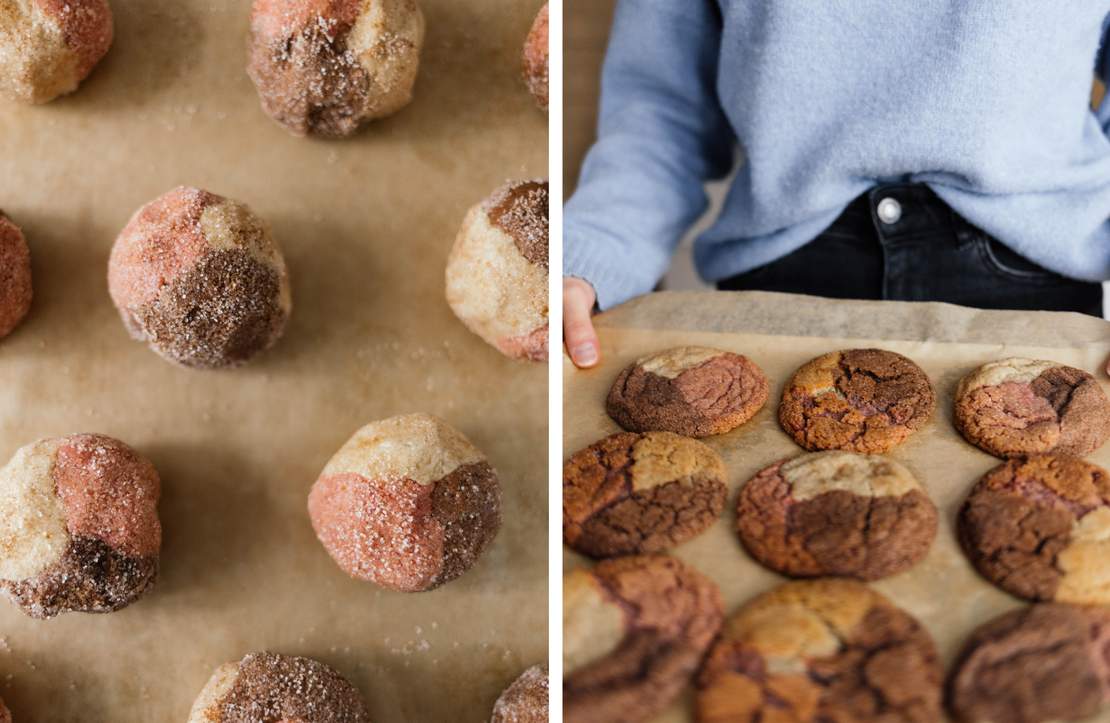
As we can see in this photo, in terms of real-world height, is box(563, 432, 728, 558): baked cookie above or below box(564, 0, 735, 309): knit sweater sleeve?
below

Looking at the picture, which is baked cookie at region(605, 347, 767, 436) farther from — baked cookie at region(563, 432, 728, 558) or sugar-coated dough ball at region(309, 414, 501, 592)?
sugar-coated dough ball at region(309, 414, 501, 592)

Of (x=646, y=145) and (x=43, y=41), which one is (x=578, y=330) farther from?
(x=43, y=41)

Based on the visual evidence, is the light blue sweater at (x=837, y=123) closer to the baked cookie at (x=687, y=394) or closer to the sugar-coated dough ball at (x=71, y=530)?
the baked cookie at (x=687, y=394)

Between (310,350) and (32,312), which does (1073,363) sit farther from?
(32,312)

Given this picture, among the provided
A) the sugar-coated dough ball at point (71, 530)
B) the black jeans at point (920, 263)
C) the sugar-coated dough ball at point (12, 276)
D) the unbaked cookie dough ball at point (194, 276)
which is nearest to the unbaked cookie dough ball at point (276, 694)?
the sugar-coated dough ball at point (71, 530)

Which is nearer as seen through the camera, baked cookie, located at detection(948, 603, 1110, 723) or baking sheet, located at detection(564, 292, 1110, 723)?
baked cookie, located at detection(948, 603, 1110, 723)

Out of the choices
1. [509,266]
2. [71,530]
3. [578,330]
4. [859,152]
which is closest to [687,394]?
[578,330]

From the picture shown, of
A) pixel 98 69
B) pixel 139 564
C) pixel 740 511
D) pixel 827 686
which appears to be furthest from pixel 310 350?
pixel 827 686

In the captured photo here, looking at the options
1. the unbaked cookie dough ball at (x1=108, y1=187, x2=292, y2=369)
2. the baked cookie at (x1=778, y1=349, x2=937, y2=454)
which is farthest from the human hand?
the unbaked cookie dough ball at (x1=108, y1=187, x2=292, y2=369)
